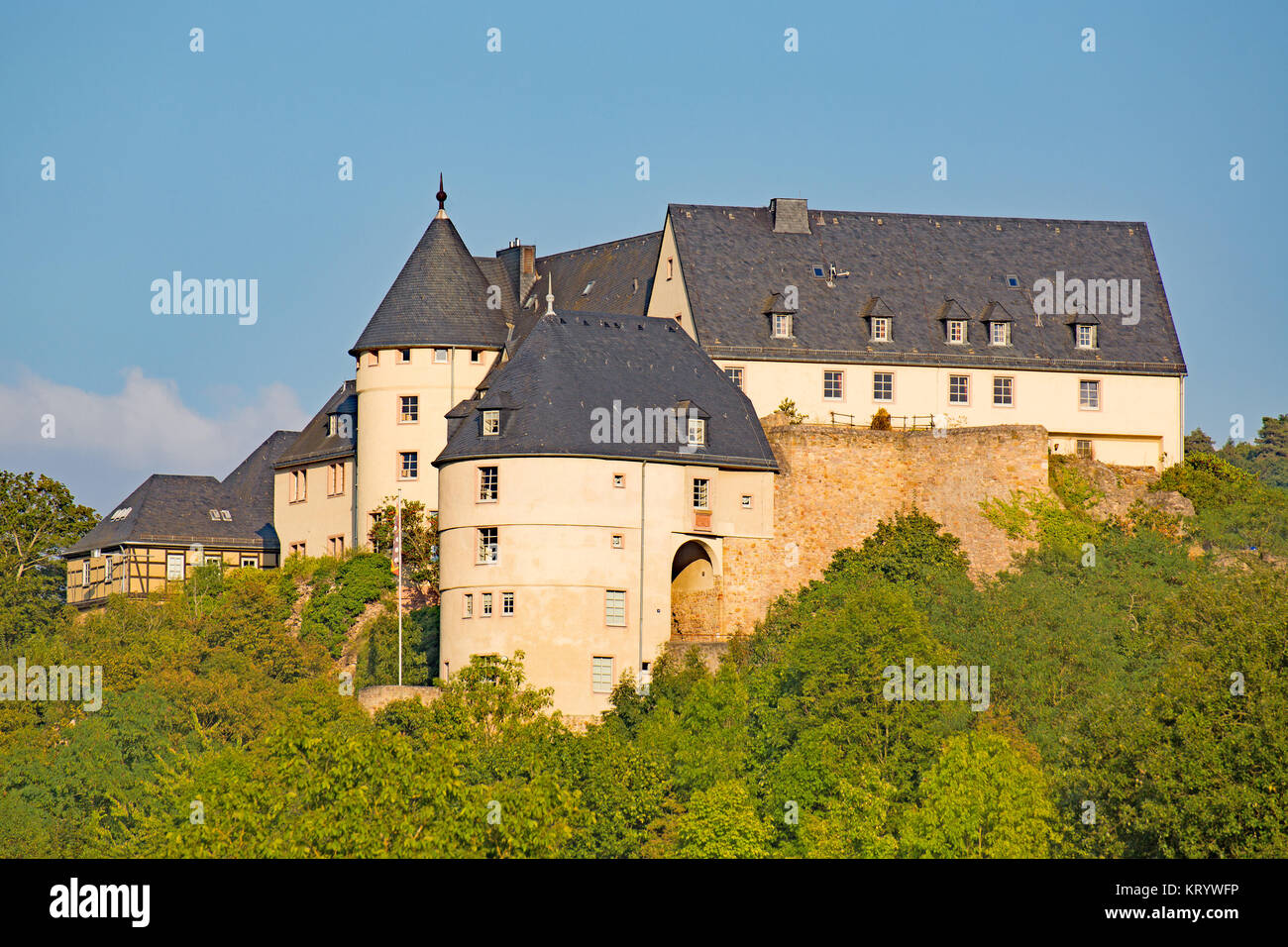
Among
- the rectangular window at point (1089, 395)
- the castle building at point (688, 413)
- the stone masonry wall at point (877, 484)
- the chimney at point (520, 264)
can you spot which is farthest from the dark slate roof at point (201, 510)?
the rectangular window at point (1089, 395)

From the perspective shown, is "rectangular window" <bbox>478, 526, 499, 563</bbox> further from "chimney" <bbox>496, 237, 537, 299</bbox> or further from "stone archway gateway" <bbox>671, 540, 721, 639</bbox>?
"chimney" <bbox>496, 237, 537, 299</bbox>

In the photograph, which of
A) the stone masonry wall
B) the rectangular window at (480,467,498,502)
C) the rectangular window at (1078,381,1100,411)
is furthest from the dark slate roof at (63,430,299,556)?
the rectangular window at (1078,381,1100,411)

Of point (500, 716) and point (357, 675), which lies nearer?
point (500, 716)

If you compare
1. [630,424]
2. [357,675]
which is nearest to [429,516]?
[357,675]

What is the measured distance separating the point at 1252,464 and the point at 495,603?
248ft

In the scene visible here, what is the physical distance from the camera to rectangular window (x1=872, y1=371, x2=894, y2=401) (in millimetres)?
68750

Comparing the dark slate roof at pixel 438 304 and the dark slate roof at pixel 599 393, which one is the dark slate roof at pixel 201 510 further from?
the dark slate roof at pixel 599 393

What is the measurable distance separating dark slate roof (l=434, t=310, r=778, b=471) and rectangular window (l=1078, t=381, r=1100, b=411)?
1158 cm

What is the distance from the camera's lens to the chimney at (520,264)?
7488cm

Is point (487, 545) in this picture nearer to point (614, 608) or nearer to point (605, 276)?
point (614, 608)

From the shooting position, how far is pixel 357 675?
66.0m

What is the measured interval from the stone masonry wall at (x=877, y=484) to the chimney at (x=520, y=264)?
42.6 ft
